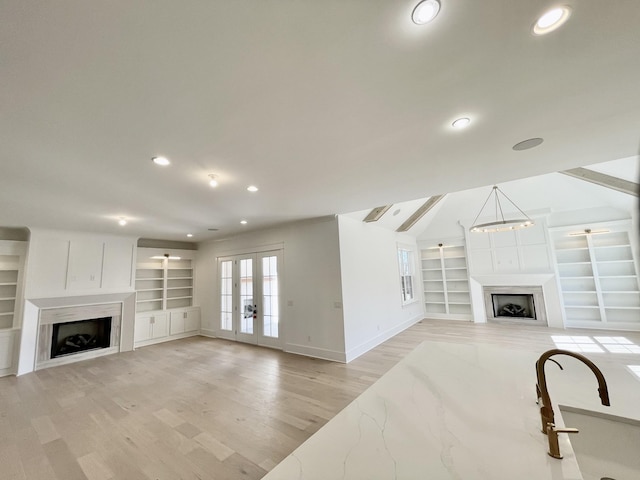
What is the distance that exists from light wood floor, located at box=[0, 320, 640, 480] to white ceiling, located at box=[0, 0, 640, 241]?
2.82m

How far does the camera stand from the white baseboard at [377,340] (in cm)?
483

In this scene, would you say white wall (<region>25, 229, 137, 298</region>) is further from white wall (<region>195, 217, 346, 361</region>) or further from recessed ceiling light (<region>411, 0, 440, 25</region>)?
recessed ceiling light (<region>411, 0, 440, 25</region>)

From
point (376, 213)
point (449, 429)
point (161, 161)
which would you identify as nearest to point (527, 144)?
point (449, 429)

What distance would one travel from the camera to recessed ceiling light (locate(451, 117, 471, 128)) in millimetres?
2039

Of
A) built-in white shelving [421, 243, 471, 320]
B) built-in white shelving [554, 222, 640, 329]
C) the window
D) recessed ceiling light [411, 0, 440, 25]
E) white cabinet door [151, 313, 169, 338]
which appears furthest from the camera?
built-in white shelving [421, 243, 471, 320]

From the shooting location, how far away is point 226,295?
6.98 m

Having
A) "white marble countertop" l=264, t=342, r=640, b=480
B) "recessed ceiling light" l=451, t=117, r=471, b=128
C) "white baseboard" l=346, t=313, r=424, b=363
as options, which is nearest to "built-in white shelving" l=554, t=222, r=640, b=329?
"white baseboard" l=346, t=313, r=424, b=363

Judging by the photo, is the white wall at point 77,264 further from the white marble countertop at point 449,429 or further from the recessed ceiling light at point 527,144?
the recessed ceiling light at point 527,144

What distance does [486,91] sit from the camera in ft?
5.65

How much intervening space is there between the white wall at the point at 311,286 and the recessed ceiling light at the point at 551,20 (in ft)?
12.7

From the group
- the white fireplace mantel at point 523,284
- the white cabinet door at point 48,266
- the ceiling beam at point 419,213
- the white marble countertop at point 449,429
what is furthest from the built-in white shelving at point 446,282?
the white cabinet door at point 48,266

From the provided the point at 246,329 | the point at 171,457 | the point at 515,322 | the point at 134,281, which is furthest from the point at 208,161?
the point at 515,322

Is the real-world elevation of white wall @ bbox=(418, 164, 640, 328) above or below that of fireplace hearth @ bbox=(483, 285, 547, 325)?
above

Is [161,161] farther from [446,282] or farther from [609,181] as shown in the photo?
[446,282]
